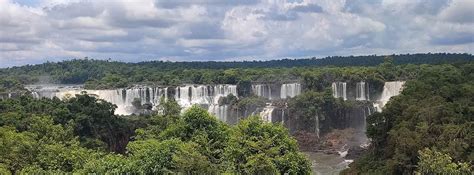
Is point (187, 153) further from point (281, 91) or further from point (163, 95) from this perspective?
point (281, 91)

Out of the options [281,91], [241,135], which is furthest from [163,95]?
[241,135]

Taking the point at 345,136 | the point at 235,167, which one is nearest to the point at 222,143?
the point at 235,167

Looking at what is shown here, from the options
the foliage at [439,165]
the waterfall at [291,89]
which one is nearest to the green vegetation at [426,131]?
the foliage at [439,165]

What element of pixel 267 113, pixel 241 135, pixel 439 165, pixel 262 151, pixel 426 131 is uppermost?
pixel 241 135

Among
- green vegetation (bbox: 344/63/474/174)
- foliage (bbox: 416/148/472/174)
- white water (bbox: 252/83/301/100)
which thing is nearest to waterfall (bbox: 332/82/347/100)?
white water (bbox: 252/83/301/100)

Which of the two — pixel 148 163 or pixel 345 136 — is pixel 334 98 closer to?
pixel 345 136

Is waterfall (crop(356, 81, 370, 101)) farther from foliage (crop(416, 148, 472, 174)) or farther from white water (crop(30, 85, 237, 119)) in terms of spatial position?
foliage (crop(416, 148, 472, 174))
